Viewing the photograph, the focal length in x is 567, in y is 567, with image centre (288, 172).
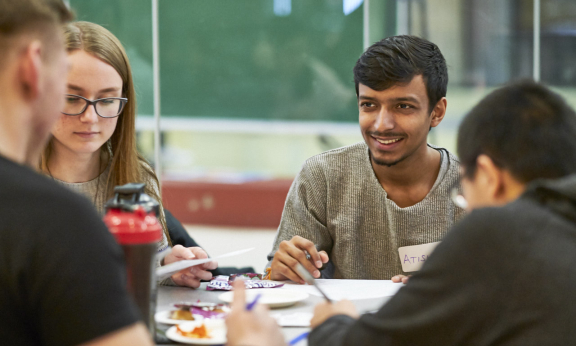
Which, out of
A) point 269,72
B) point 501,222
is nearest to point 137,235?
point 501,222

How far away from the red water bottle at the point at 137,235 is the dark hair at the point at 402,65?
1155 mm

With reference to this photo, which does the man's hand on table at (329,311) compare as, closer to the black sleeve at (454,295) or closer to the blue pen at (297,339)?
the blue pen at (297,339)

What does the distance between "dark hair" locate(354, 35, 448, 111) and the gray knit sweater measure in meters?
0.29

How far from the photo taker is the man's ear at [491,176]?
97 cm

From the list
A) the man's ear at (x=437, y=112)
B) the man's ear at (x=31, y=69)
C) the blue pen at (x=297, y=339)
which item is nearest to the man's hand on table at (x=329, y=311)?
the blue pen at (x=297, y=339)

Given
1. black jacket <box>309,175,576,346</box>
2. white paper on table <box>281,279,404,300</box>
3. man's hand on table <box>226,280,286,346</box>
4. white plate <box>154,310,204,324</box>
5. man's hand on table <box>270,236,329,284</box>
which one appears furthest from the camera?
man's hand on table <box>270,236,329,284</box>

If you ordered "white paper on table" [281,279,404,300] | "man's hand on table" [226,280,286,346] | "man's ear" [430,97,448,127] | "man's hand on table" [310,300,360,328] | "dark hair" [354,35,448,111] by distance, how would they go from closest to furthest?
"man's hand on table" [226,280,286,346] < "man's hand on table" [310,300,360,328] < "white paper on table" [281,279,404,300] < "dark hair" [354,35,448,111] < "man's ear" [430,97,448,127]

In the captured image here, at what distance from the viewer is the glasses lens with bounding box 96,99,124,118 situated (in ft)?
5.58

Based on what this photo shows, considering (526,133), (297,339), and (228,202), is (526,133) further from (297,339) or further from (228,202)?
(228,202)

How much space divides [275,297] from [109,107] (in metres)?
0.80

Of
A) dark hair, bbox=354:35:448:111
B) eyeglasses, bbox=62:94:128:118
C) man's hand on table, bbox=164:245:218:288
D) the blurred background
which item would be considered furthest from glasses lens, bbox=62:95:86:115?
the blurred background

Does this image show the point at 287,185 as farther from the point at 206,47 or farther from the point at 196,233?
the point at 206,47

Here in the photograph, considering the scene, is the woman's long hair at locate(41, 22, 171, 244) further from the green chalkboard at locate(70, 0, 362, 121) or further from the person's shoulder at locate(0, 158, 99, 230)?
the green chalkboard at locate(70, 0, 362, 121)

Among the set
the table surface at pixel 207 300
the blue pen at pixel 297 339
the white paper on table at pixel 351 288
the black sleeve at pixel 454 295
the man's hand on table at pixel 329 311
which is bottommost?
the white paper on table at pixel 351 288
